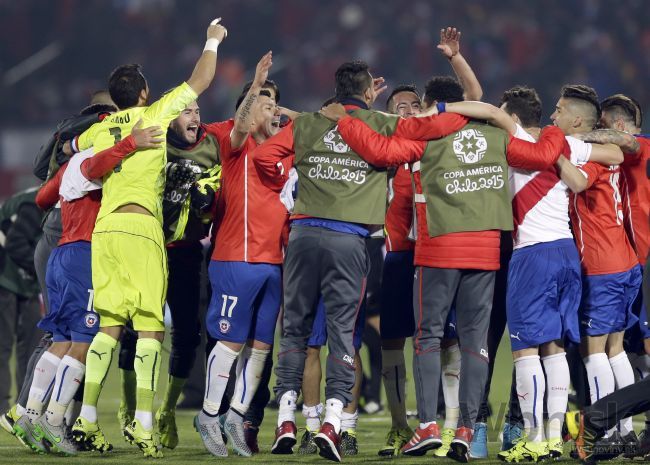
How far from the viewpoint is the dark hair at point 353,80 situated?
23.2 feet

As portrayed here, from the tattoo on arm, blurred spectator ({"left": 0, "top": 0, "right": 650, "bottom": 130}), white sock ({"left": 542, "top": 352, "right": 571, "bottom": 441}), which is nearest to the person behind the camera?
white sock ({"left": 542, "top": 352, "right": 571, "bottom": 441})

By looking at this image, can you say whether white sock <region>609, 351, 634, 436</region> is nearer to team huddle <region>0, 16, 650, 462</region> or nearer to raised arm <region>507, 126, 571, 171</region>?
team huddle <region>0, 16, 650, 462</region>

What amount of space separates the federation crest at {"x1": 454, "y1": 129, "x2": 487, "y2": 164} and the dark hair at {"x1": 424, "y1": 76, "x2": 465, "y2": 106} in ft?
1.46

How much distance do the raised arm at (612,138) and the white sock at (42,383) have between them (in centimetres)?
353

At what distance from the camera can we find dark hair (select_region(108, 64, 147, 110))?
7281 millimetres

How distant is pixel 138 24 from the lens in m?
22.1

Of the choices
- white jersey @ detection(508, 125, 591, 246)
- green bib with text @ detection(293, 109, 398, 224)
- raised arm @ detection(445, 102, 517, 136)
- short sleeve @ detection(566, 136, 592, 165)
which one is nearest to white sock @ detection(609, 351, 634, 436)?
white jersey @ detection(508, 125, 591, 246)

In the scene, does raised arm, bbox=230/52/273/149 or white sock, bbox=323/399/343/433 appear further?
raised arm, bbox=230/52/273/149

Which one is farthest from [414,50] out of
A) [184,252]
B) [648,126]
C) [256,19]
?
[184,252]

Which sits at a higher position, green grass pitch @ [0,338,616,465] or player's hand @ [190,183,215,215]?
player's hand @ [190,183,215,215]

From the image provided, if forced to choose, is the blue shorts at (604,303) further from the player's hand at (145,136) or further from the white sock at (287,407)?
the player's hand at (145,136)

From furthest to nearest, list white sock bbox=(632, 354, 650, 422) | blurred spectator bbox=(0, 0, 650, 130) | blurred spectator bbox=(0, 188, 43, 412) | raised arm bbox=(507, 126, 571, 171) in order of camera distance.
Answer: blurred spectator bbox=(0, 0, 650, 130)
blurred spectator bbox=(0, 188, 43, 412)
white sock bbox=(632, 354, 650, 422)
raised arm bbox=(507, 126, 571, 171)

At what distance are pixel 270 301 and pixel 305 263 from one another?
1.78ft

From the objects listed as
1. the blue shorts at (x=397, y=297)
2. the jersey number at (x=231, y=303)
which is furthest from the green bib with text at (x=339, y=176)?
the jersey number at (x=231, y=303)
